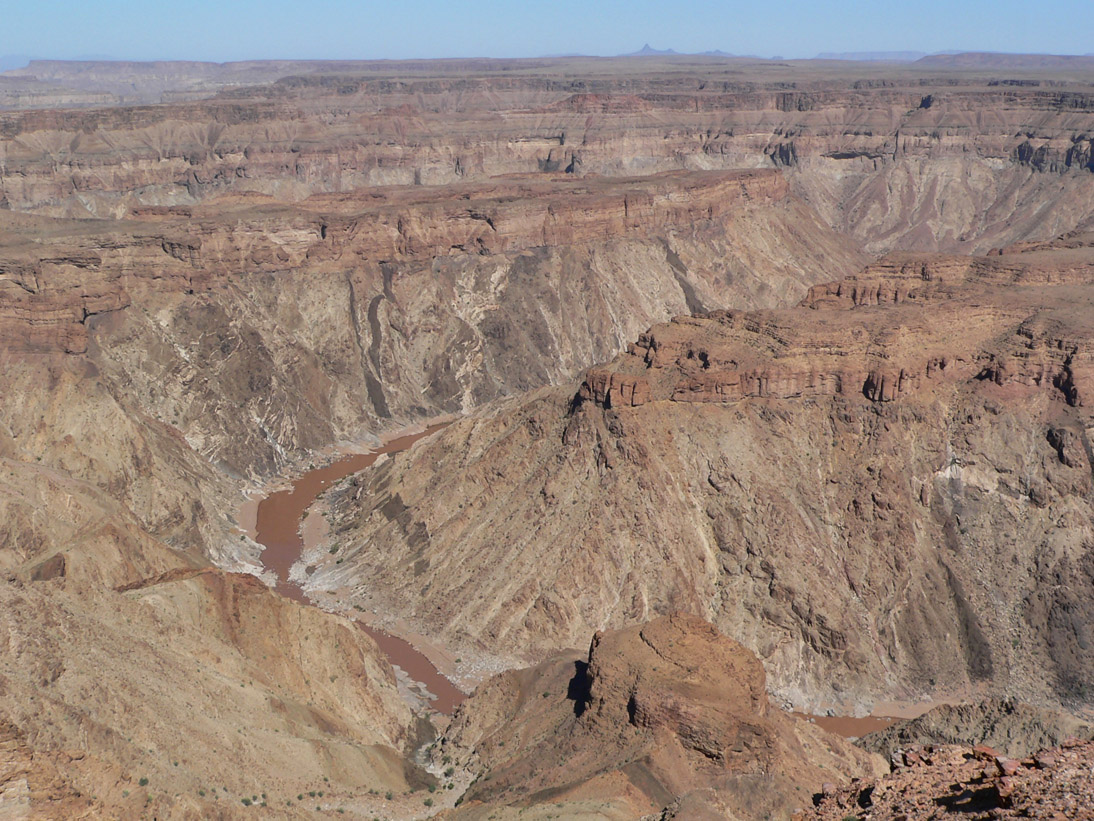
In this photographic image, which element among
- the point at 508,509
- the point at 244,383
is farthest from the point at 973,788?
the point at 244,383

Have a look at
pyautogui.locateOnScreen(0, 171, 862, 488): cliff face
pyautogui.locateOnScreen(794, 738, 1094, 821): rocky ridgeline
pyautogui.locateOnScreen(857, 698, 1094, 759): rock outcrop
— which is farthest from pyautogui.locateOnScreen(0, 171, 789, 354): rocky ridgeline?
pyautogui.locateOnScreen(794, 738, 1094, 821): rocky ridgeline

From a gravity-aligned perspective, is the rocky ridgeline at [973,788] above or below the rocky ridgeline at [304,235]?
below

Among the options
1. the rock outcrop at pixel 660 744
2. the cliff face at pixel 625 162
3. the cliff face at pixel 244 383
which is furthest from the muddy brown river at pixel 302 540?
the cliff face at pixel 625 162

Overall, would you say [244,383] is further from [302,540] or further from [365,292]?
[302,540]

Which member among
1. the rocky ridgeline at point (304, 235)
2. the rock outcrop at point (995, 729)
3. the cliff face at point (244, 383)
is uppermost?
the rocky ridgeline at point (304, 235)

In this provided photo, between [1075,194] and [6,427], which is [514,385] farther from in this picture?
[1075,194]

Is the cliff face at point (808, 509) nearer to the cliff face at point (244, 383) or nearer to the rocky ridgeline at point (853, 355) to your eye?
the rocky ridgeline at point (853, 355)
